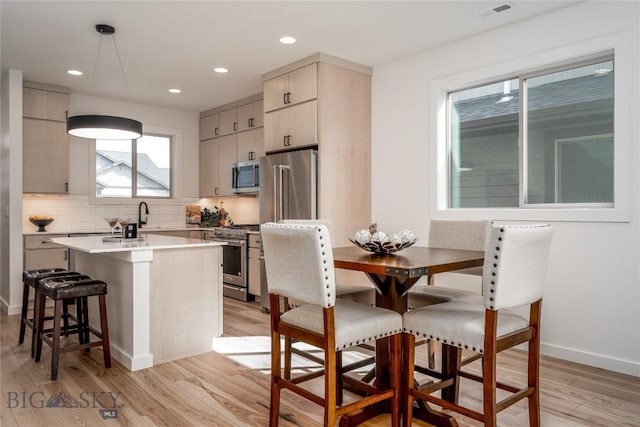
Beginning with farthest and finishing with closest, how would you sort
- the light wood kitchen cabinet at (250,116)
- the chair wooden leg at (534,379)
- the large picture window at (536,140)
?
the light wood kitchen cabinet at (250,116), the large picture window at (536,140), the chair wooden leg at (534,379)

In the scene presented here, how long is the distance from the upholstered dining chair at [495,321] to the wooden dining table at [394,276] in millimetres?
175

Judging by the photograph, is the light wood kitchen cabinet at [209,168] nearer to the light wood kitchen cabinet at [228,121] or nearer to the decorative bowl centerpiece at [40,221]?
the light wood kitchen cabinet at [228,121]

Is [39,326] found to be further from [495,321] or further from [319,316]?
[495,321]

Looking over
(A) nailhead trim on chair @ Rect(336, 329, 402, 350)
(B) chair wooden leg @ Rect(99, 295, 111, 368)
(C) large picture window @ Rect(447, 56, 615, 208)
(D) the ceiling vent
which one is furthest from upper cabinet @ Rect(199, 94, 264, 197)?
(A) nailhead trim on chair @ Rect(336, 329, 402, 350)

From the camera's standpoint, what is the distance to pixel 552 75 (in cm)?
354

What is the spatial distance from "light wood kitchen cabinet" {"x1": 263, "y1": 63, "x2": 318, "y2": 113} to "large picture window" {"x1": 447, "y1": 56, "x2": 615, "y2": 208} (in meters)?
Result: 1.32

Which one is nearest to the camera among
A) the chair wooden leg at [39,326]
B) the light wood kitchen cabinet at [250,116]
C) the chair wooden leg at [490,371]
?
the chair wooden leg at [490,371]

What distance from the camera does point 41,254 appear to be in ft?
16.3

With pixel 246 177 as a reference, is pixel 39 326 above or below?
below

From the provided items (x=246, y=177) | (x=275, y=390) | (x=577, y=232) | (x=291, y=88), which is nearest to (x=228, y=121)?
(x=246, y=177)

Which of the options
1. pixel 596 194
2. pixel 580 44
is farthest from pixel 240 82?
pixel 596 194

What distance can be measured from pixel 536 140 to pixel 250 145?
11.3 feet

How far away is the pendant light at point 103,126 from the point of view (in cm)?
342

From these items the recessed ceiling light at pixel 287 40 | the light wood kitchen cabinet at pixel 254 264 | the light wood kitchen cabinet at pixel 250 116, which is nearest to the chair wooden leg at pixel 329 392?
A: the recessed ceiling light at pixel 287 40
